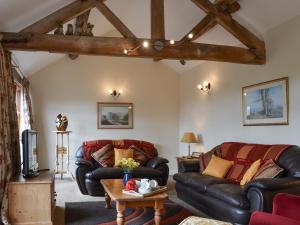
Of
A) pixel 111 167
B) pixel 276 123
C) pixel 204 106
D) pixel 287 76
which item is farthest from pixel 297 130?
pixel 111 167

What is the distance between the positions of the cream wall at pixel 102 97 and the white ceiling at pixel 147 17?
17.1 inches

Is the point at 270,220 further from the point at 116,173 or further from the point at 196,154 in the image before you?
the point at 196,154

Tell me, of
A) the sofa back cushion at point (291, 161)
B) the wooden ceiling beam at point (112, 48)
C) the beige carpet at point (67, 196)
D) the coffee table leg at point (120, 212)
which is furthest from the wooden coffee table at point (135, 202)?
the wooden ceiling beam at point (112, 48)

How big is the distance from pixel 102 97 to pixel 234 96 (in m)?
3.28

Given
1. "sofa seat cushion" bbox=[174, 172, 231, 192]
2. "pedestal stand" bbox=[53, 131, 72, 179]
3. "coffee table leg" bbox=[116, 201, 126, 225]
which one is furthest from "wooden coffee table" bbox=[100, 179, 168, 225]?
"pedestal stand" bbox=[53, 131, 72, 179]

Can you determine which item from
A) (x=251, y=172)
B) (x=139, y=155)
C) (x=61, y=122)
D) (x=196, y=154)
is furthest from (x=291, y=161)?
(x=61, y=122)

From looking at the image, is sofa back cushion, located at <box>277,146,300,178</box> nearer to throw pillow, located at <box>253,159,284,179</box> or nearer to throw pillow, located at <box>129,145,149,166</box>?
throw pillow, located at <box>253,159,284,179</box>

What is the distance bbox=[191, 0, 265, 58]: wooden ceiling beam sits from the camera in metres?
5.15

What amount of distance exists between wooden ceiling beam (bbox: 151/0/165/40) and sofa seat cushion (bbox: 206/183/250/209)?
225 centimetres

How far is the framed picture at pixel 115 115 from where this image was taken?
25.6 feet

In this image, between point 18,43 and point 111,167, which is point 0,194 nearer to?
point 18,43

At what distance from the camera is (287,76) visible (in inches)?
185

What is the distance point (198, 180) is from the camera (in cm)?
463

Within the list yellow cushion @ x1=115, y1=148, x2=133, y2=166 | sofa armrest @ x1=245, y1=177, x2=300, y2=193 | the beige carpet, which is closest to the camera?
sofa armrest @ x1=245, y1=177, x2=300, y2=193
